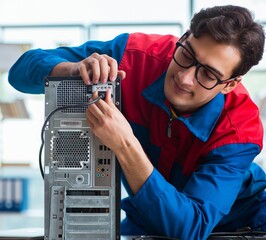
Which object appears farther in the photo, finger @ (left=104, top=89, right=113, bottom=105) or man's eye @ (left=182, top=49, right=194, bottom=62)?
man's eye @ (left=182, top=49, right=194, bottom=62)

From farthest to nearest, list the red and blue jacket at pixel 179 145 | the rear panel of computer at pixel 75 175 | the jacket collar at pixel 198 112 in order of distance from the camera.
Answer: the jacket collar at pixel 198 112 < the red and blue jacket at pixel 179 145 < the rear panel of computer at pixel 75 175

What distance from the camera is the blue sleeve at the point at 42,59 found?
1408 mm

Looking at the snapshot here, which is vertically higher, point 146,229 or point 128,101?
point 128,101

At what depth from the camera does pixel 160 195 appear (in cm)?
120

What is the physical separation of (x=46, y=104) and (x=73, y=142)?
0.34 ft

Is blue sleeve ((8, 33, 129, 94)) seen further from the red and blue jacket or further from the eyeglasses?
the eyeglasses

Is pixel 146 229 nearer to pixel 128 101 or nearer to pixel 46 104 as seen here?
pixel 128 101

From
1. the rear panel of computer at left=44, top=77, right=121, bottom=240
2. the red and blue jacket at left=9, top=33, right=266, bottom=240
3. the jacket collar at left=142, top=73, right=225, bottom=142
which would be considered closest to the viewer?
the rear panel of computer at left=44, top=77, right=121, bottom=240

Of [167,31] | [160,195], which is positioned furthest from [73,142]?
[167,31]

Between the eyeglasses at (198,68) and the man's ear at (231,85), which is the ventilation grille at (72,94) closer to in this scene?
the eyeglasses at (198,68)

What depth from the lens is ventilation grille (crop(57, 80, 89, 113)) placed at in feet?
3.70

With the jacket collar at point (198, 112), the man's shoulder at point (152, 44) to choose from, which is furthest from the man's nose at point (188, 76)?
the man's shoulder at point (152, 44)

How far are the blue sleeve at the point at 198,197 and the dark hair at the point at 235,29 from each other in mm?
237

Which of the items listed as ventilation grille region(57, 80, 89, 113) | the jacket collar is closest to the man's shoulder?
the jacket collar
